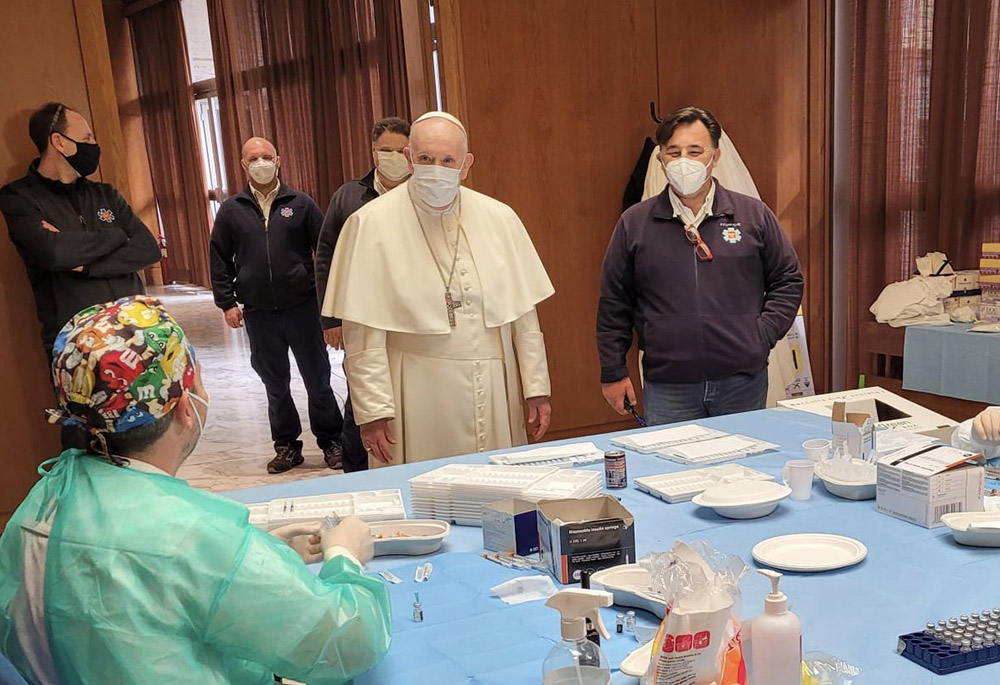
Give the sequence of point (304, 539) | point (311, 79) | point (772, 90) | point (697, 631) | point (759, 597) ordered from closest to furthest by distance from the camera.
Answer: point (697, 631) < point (759, 597) < point (304, 539) < point (772, 90) < point (311, 79)

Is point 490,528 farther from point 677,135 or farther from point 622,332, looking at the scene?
point 677,135

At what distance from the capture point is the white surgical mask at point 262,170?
14.7 ft

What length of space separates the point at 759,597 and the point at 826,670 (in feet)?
0.89

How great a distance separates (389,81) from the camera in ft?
25.0

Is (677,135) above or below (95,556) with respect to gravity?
above

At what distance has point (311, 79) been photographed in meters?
8.79

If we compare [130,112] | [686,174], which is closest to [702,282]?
[686,174]

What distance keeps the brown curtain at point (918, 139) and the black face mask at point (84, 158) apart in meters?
4.11

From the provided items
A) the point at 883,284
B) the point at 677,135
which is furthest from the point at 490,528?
the point at 883,284

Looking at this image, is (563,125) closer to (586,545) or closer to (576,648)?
(586,545)

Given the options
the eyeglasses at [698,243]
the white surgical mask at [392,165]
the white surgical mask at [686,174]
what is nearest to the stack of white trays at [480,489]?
the eyeglasses at [698,243]

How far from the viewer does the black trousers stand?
4.61 metres

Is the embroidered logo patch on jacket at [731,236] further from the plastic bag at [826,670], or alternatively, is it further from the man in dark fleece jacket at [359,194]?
the plastic bag at [826,670]

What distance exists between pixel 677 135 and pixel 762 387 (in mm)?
917
